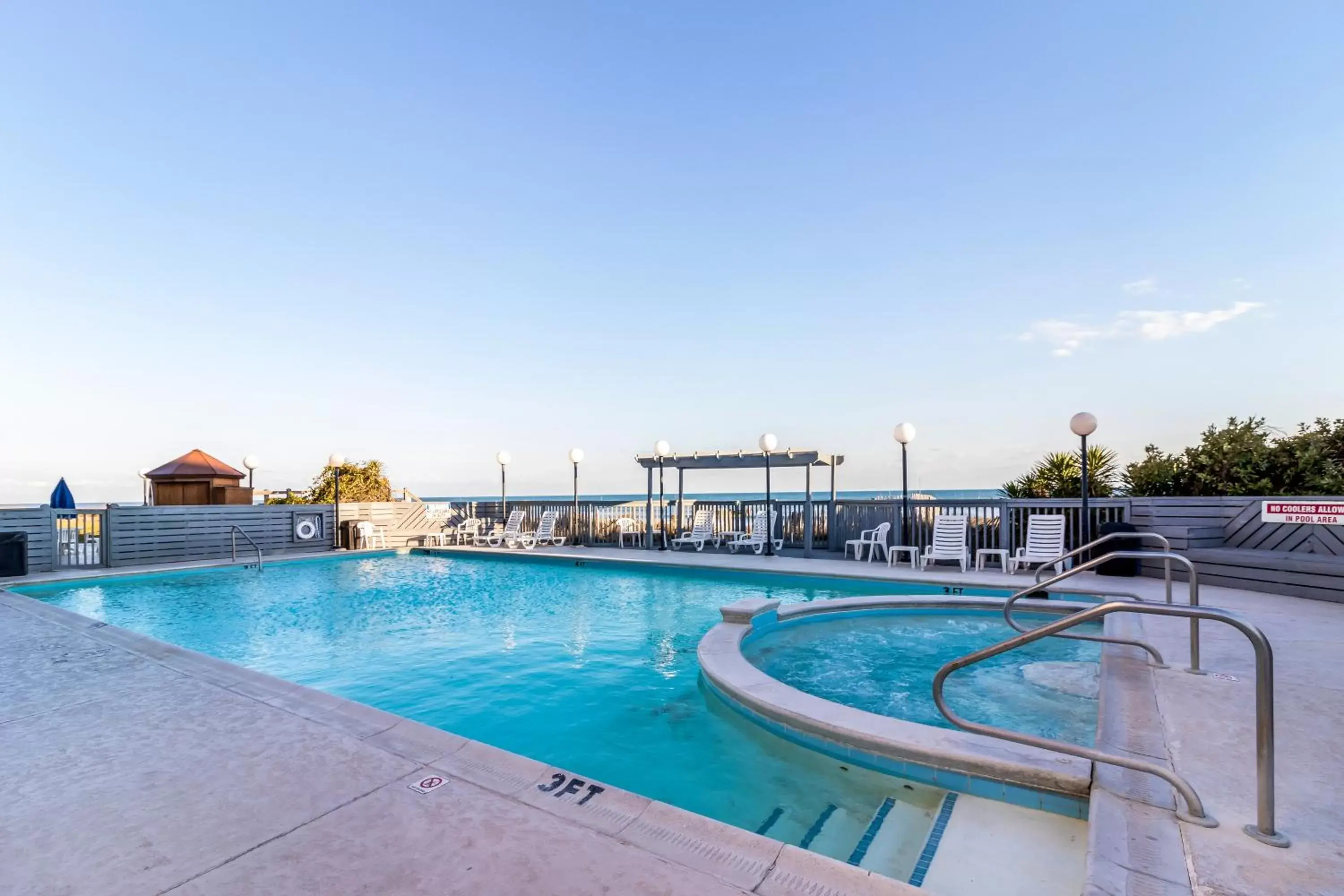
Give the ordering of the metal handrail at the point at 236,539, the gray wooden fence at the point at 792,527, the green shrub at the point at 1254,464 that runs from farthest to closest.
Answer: the metal handrail at the point at 236,539
the green shrub at the point at 1254,464
the gray wooden fence at the point at 792,527

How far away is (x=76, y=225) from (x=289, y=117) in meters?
4.50

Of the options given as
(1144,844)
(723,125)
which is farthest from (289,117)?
(1144,844)

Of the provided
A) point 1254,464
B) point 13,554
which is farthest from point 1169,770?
point 13,554

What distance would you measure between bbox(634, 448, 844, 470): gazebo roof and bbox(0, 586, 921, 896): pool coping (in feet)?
30.3

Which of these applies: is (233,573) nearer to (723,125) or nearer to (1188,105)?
(723,125)

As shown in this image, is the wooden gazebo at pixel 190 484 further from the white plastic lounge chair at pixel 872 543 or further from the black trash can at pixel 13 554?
the white plastic lounge chair at pixel 872 543

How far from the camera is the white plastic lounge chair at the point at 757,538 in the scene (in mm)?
11422

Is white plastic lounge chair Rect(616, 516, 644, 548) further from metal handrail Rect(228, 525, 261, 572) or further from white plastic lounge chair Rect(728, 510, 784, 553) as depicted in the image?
metal handrail Rect(228, 525, 261, 572)

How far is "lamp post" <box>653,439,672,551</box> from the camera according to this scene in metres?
12.1

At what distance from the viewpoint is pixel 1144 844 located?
186 centimetres

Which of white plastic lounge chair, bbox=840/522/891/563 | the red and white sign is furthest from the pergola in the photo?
the red and white sign

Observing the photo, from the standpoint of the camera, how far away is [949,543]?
9.17 m

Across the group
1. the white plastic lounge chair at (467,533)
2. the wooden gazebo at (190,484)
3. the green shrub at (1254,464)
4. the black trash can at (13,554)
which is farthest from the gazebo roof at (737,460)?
the wooden gazebo at (190,484)

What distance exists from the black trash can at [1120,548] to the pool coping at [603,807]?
7477mm
